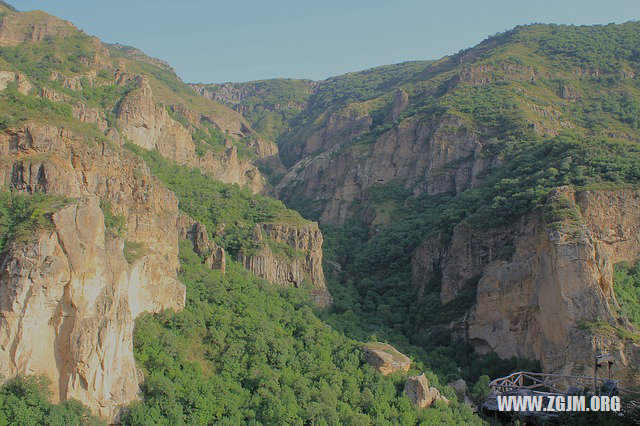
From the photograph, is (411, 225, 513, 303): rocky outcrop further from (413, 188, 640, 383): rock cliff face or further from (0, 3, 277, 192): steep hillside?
(0, 3, 277, 192): steep hillside

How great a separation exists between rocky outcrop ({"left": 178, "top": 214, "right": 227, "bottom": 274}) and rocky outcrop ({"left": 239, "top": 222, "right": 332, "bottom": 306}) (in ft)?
17.3

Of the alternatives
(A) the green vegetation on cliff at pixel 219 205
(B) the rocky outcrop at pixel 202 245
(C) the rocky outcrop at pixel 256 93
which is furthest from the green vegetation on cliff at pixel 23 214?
(C) the rocky outcrop at pixel 256 93

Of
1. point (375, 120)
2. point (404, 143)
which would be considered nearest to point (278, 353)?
point (404, 143)

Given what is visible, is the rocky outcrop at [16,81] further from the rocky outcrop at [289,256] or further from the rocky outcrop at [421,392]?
the rocky outcrop at [421,392]

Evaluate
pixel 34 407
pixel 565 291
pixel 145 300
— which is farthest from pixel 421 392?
pixel 34 407

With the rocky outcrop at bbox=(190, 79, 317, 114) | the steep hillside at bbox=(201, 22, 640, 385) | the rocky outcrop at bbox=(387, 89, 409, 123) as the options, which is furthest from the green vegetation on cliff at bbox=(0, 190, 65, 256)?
the rocky outcrop at bbox=(190, 79, 317, 114)

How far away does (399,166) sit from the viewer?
99.2 m

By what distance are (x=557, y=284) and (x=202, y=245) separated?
27378 millimetres

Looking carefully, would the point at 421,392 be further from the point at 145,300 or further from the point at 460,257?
the point at 460,257

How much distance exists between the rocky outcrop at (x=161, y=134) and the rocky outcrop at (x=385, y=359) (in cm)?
3977

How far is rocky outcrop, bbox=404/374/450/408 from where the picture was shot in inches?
1948

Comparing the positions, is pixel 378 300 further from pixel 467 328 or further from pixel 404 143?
pixel 404 143

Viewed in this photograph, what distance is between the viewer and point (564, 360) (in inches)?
2007

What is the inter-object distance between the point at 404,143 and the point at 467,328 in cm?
4347
